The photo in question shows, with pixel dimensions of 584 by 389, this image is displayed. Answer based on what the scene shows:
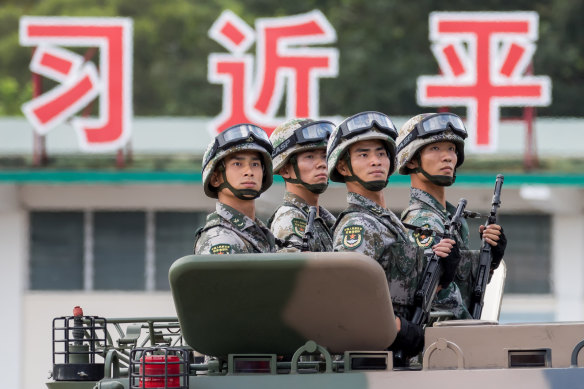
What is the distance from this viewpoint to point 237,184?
6.79 m

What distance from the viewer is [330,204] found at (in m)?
21.8

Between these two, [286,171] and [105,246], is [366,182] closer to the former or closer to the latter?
[286,171]

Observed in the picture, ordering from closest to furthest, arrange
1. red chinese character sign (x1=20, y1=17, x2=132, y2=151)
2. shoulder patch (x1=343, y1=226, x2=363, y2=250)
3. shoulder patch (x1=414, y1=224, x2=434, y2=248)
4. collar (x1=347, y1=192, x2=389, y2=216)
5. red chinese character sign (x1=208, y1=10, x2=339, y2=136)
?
1. shoulder patch (x1=343, y1=226, x2=363, y2=250)
2. collar (x1=347, y1=192, x2=389, y2=216)
3. shoulder patch (x1=414, y1=224, x2=434, y2=248)
4. red chinese character sign (x1=208, y1=10, x2=339, y2=136)
5. red chinese character sign (x1=20, y1=17, x2=132, y2=151)

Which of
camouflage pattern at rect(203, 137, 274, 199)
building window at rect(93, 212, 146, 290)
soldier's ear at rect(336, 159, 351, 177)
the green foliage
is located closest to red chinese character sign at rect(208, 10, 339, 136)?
building window at rect(93, 212, 146, 290)

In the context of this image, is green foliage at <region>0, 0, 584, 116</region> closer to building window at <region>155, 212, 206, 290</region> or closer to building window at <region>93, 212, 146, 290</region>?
building window at <region>155, 212, 206, 290</region>

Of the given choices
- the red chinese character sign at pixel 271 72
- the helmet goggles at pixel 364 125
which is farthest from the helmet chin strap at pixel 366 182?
the red chinese character sign at pixel 271 72

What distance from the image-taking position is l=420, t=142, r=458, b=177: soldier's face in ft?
25.0

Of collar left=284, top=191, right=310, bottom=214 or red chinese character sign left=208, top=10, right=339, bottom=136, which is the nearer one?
collar left=284, top=191, right=310, bottom=214

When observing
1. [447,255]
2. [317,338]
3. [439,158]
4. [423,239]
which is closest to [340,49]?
[439,158]

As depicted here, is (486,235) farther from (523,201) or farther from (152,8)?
(152,8)

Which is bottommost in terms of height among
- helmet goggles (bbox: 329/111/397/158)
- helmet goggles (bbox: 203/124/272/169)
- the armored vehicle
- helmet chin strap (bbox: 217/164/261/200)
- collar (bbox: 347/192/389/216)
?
the armored vehicle

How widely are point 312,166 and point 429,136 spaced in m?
0.84

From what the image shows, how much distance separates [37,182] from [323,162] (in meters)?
14.3

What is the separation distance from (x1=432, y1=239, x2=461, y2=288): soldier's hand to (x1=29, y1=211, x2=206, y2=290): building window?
16191mm
